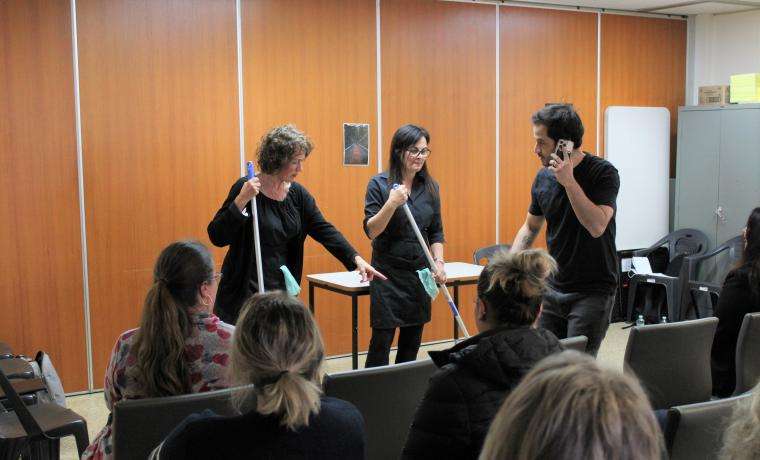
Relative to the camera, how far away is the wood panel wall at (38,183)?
179 inches

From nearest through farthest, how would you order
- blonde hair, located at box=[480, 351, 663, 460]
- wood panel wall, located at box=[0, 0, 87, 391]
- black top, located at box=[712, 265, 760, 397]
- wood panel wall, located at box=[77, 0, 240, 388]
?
blonde hair, located at box=[480, 351, 663, 460] < black top, located at box=[712, 265, 760, 397] < wood panel wall, located at box=[0, 0, 87, 391] < wood panel wall, located at box=[77, 0, 240, 388]

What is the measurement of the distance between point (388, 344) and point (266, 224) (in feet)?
3.22

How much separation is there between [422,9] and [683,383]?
140 inches

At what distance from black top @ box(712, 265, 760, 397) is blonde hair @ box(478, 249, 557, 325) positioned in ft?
5.16

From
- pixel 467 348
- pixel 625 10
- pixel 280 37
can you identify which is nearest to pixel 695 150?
pixel 625 10

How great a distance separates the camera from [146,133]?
4934 mm

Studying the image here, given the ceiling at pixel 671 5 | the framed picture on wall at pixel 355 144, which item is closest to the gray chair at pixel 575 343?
the framed picture on wall at pixel 355 144

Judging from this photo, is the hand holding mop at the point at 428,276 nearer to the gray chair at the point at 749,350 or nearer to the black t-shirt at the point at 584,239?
the black t-shirt at the point at 584,239

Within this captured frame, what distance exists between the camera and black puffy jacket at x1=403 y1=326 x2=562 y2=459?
69.3 inches

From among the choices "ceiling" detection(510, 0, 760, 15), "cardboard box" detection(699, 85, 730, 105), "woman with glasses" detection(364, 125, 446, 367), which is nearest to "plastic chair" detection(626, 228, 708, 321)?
"cardboard box" detection(699, 85, 730, 105)

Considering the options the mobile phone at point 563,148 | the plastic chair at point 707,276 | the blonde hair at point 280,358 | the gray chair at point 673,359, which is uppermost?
the mobile phone at point 563,148

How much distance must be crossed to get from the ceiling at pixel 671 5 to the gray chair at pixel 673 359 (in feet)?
12.5

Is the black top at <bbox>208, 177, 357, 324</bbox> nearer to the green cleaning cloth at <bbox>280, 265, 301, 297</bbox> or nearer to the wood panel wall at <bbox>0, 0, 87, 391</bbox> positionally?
the green cleaning cloth at <bbox>280, 265, 301, 297</bbox>

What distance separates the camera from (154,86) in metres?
4.93
